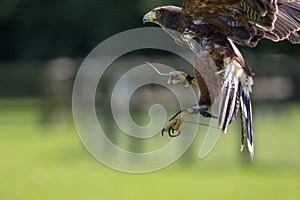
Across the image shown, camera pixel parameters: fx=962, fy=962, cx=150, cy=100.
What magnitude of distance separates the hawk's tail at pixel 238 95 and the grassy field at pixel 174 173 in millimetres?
7990

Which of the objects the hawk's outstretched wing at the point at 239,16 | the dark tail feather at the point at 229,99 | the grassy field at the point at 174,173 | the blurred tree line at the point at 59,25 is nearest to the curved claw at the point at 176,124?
the dark tail feather at the point at 229,99

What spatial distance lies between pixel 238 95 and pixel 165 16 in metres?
0.62

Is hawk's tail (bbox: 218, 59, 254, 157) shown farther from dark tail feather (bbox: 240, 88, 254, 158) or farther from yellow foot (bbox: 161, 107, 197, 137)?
yellow foot (bbox: 161, 107, 197, 137)

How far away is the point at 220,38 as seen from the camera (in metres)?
5.52

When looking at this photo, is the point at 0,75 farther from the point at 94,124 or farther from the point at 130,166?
the point at 130,166

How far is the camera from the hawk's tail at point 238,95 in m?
5.25

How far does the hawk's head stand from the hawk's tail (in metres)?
0.42

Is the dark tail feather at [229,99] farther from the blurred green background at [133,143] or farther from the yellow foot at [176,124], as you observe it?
the blurred green background at [133,143]

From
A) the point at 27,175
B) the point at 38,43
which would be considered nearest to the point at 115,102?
the point at 27,175

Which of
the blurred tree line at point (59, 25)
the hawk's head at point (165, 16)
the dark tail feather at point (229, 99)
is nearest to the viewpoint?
the dark tail feather at point (229, 99)

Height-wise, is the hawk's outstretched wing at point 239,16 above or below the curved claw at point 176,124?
above

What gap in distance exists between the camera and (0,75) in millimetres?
25938

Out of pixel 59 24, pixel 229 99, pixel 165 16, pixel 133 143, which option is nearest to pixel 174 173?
pixel 133 143

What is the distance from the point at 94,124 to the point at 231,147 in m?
2.51
